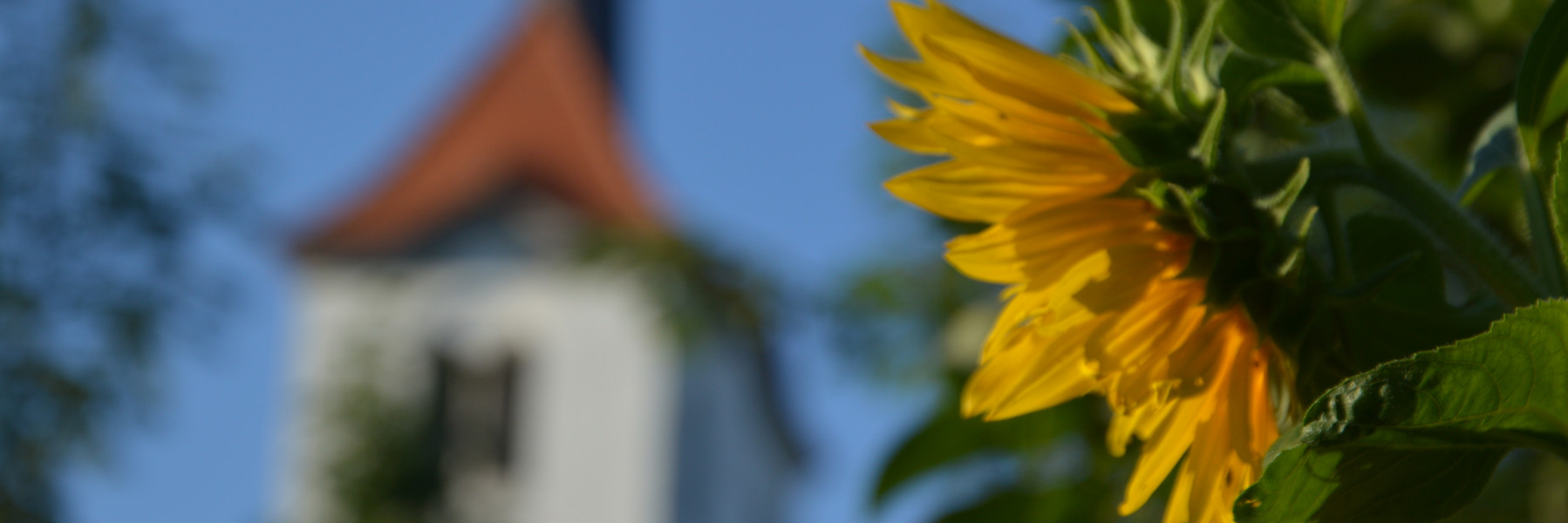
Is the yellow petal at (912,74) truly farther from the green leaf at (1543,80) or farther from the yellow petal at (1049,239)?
the green leaf at (1543,80)

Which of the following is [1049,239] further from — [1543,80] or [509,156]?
[509,156]

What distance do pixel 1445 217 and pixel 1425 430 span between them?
8 centimetres

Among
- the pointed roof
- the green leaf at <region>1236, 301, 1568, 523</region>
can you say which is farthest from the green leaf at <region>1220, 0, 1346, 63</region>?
the pointed roof

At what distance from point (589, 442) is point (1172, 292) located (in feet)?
62.4

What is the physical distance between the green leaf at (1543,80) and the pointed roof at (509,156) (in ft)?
59.1

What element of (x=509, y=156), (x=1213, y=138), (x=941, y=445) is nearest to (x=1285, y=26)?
(x=1213, y=138)

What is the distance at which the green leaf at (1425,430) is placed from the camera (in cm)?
43

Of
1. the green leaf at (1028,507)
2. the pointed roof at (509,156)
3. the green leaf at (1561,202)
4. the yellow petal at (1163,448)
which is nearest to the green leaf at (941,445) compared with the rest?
the green leaf at (1028,507)

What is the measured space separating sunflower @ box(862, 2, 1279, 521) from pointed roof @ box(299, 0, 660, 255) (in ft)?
59.1

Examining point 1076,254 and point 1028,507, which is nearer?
point 1076,254

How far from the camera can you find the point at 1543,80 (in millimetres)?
506

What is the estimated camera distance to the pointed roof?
1911 centimetres

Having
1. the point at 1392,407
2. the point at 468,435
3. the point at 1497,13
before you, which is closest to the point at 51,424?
the point at 1497,13

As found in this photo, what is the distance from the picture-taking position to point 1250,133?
864 millimetres
